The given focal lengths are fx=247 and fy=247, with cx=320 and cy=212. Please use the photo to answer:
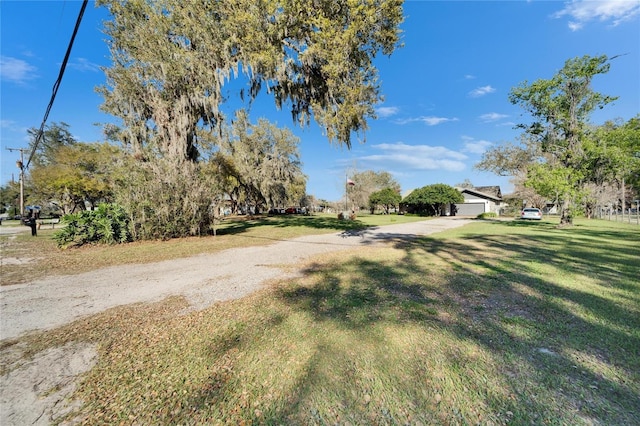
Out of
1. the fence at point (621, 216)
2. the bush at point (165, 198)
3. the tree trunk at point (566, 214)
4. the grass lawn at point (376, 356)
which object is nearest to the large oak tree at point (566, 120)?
the tree trunk at point (566, 214)

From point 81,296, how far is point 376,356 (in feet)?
16.5

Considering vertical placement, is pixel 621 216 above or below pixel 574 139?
below

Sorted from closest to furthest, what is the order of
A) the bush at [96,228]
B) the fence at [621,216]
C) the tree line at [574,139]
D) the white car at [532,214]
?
1. the bush at [96,228]
2. the tree line at [574,139]
3. the fence at [621,216]
4. the white car at [532,214]

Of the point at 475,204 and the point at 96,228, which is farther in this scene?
the point at 475,204

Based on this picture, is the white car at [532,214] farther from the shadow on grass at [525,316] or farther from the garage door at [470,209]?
the shadow on grass at [525,316]

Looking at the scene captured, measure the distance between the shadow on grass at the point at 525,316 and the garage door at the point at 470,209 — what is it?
119 feet

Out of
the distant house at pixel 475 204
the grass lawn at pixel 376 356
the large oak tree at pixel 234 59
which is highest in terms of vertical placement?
the large oak tree at pixel 234 59

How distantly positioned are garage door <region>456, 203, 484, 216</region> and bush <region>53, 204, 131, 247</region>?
140ft

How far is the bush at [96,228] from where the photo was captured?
346 inches

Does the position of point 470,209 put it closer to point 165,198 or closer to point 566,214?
point 566,214

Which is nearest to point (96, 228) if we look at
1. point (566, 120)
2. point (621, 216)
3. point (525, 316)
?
point (525, 316)

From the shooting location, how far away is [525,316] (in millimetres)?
3230

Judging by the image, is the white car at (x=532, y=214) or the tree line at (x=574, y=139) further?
the white car at (x=532, y=214)

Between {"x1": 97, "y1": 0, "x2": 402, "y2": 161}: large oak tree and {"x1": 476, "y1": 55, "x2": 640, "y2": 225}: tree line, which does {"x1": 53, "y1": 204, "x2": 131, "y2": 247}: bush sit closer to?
{"x1": 97, "y1": 0, "x2": 402, "y2": 161}: large oak tree
